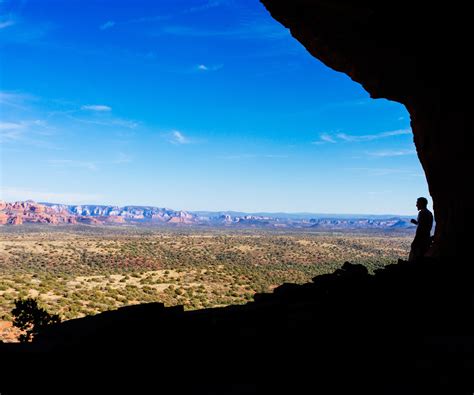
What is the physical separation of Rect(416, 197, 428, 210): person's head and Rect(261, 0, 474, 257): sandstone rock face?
478 millimetres

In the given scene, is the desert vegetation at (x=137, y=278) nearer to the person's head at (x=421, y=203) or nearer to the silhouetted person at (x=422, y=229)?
the silhouetted person at (x=422, y=229)

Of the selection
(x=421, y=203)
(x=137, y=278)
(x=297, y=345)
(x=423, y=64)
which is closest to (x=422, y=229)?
(x=421, y=203)

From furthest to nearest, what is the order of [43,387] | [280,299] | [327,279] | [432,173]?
1. [432,173]
2. [327,279]
3. [280,299]
4. [43,387]

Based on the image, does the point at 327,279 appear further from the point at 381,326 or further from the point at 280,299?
the point at 381,326

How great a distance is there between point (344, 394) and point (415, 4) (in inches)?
350

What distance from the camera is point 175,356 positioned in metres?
4.49

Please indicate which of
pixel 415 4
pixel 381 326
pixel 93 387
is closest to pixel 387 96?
pixel 415 4

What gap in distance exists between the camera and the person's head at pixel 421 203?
1190cm

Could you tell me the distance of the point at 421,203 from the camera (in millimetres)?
11992

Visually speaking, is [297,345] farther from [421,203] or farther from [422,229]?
[421,203]

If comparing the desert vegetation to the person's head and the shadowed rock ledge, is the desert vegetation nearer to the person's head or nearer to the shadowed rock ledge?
the shadowed rock ledge

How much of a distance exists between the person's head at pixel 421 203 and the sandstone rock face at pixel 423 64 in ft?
1.57

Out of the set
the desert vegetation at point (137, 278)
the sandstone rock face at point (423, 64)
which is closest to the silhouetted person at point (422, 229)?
the sandstone rock face at point (423, 64)

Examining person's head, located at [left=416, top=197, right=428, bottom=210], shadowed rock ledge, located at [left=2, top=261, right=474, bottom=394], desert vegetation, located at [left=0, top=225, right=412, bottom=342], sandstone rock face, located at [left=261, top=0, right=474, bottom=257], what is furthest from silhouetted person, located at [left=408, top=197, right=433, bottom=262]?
desert vegetation, located at [left=0, top=225, right=412, bottom=342]
